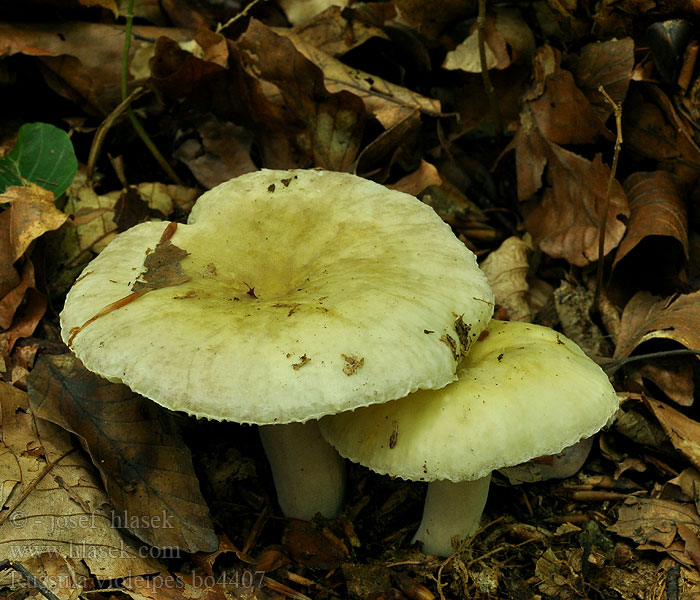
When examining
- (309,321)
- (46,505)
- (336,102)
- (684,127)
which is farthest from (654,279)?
(46,505)

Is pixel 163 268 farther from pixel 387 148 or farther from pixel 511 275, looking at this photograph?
pixel 511 275

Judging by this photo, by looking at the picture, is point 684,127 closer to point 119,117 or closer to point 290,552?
point 290,552

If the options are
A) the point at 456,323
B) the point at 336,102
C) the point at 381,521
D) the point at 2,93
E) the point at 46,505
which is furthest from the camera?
the point at 2,93

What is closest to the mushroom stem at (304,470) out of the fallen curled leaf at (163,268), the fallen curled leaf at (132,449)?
the fallen curled leaf at (132,449)

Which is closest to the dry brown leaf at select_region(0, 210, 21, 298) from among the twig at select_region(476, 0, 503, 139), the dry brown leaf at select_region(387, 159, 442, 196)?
the dry brown leaf at select_region(387, 159, 442, 196)

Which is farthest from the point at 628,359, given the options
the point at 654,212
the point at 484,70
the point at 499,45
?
the point at 499,45
